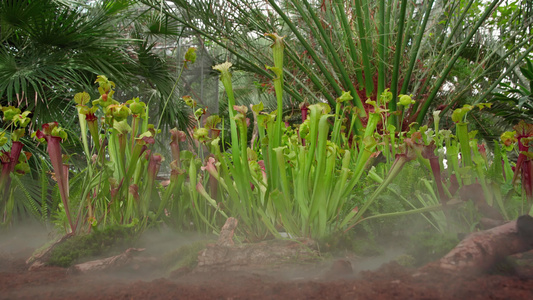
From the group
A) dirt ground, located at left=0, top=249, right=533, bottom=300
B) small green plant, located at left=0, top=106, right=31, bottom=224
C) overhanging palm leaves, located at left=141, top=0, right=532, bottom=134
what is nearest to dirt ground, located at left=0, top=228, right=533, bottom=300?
dirt ground, located at left=0, top=249, right=533, bottom=300

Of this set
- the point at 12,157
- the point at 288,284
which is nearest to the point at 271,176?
the point at 288,284

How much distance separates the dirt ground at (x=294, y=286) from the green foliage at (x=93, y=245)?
17cm

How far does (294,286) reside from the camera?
0.60m

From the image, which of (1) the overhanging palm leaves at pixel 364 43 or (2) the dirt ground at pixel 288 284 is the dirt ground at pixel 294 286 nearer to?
(2) the dirt ground at pixel 288 284

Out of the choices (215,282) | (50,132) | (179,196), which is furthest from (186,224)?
(215,282)

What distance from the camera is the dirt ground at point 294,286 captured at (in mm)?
542

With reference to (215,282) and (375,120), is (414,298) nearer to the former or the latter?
(215,282)

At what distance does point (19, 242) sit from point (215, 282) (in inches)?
35.0

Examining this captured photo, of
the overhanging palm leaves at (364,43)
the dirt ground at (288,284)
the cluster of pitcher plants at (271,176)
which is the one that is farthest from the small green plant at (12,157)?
the overhanging palm leaves at (364,43)

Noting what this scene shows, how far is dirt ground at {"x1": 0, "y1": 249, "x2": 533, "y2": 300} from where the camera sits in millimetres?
542

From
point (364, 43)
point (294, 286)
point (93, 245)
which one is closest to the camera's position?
point (294, 286)

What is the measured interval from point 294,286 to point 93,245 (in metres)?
0.62

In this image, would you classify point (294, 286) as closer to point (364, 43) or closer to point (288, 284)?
point (288, 284)

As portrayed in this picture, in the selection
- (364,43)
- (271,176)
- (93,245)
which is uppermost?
(364,43)
